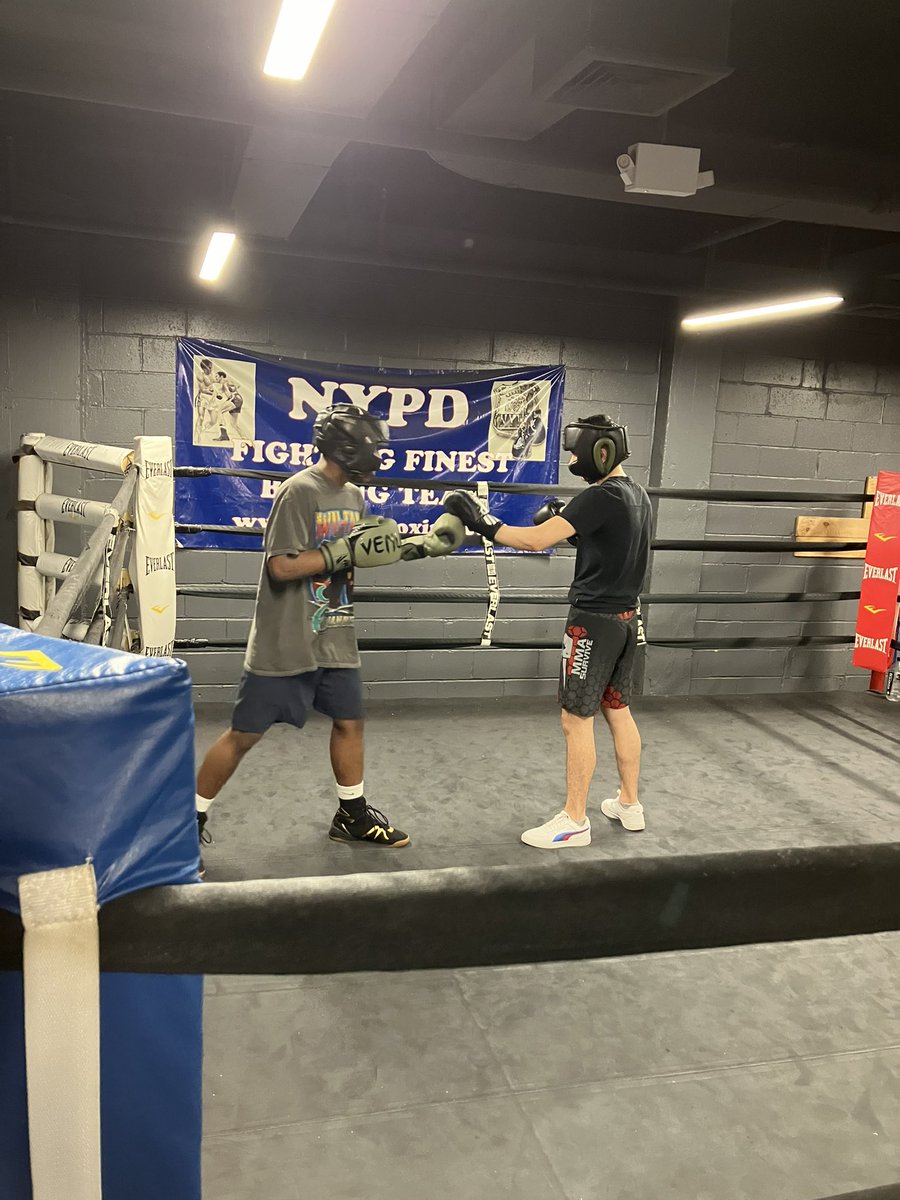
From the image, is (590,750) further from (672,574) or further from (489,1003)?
(672,574)

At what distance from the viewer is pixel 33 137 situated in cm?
464

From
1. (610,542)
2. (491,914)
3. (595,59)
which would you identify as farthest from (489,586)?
(491,914)

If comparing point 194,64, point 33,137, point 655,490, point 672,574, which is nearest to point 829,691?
point 672,574

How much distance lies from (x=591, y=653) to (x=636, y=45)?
1.98 m

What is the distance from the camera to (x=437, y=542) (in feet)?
10.2

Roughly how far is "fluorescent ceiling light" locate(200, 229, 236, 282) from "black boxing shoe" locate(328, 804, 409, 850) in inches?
104

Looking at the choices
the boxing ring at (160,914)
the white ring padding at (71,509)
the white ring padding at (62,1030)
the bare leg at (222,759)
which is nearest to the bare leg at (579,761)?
the bare leg at (222,759)

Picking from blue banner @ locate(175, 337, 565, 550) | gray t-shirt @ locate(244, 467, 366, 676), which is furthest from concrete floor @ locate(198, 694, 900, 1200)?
blue banner @ locate(175, 337, 565, 550)

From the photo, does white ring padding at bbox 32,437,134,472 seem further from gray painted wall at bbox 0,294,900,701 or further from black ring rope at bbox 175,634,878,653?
black ring rope at bbox 175,634,878,653

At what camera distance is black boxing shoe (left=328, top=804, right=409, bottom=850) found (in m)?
3.15

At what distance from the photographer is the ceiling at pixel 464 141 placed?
2.90 metres

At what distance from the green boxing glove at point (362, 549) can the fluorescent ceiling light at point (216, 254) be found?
192 centimetres

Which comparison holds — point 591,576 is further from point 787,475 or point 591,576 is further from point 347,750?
point 787,475

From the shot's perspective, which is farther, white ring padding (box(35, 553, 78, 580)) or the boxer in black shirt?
white ring padding (box(35, 553, 78, 580))
